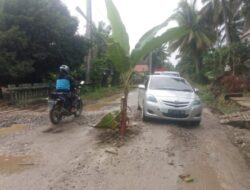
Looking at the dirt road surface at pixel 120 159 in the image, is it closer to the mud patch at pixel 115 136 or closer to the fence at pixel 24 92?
the mud patch at pixel 115 136

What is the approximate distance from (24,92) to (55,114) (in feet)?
24.6

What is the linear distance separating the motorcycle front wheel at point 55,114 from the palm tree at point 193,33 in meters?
36.1

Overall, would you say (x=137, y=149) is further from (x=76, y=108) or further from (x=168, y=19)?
(x=76, y=108)

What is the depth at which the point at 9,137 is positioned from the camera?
33.1ft

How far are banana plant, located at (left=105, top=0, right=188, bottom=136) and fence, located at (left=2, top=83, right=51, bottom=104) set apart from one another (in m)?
8.85

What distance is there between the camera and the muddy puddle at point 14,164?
694cm

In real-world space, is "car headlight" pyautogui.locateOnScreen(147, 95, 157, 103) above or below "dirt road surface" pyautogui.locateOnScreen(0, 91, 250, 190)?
above

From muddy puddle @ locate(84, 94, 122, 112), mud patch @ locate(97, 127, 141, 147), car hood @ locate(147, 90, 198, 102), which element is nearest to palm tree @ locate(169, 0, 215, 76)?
muddy puddle @ locate(84, 94, 122, 112)

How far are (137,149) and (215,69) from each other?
87.5 feet

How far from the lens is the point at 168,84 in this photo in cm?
1342

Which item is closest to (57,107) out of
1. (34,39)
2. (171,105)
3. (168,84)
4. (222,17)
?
(171,105)

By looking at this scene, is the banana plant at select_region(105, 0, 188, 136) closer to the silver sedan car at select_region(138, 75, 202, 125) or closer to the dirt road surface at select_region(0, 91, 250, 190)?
the dirt road surface at select_region(0, 91, 250, 190)

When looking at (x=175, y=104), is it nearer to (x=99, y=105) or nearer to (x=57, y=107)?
(x=57, y=107)

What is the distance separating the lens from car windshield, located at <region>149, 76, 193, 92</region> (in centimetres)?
1320
